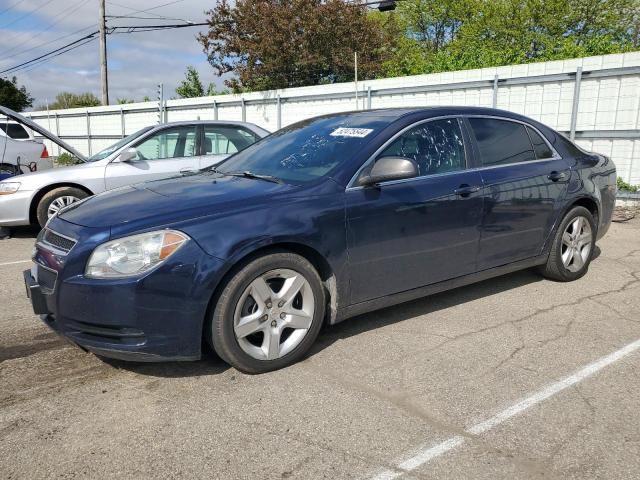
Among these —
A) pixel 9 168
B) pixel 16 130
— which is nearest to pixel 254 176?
pixel 9 168

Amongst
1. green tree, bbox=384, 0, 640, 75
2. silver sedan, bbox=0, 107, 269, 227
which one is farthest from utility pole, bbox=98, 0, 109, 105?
silver sedan, bbox=0, 107, 269, 227

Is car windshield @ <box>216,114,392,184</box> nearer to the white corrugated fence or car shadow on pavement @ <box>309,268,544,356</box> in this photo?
car shadow on pavement @ <box>309,268,544,356</box>

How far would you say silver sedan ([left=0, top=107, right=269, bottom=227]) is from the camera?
7.29 m

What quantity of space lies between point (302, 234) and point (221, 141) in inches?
198

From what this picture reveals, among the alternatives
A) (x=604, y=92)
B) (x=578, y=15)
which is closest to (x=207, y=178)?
(x=604, y=92)

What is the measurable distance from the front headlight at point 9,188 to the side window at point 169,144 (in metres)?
1.61

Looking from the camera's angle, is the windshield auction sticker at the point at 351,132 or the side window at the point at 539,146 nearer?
the windshield auction sticker at the point at 351,132

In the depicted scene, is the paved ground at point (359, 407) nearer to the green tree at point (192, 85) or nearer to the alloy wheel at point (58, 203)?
the alloy wheel at point (58, 203)

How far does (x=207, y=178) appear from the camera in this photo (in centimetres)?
405

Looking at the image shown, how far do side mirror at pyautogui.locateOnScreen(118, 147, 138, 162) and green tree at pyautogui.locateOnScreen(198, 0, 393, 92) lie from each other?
66.5 feet

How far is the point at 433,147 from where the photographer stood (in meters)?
4.14

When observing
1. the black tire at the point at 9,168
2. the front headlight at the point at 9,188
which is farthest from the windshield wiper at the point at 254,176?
the black tire at the point at 9,168

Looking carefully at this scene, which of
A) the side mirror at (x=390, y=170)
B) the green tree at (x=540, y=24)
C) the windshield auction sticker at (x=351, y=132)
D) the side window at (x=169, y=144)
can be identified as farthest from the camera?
the green tree at (x=540, y=24)

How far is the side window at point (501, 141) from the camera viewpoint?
14.5ft
